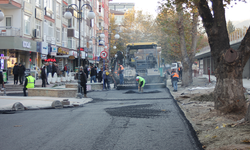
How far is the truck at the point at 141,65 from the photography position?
2020 centimetres

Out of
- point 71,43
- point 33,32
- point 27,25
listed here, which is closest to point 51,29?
point 33,32

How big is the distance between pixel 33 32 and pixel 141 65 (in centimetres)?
1283

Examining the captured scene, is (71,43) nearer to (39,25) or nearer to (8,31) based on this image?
(39,25)

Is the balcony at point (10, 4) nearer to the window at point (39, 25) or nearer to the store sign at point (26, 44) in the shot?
the store sign at point (26, 44)

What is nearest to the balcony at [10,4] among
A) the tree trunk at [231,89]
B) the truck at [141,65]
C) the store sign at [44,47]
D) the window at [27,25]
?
the window at [27,25]

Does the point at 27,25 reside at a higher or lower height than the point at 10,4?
lower

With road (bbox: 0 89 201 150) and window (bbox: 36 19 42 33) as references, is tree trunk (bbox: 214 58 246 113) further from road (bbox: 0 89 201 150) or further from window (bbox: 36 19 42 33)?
window (bbox: 36 19 42 33)

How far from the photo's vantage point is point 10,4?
2412cm

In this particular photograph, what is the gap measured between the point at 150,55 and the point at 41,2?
15.7 m

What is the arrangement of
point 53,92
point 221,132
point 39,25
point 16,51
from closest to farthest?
point 221,132, point 53,92, point 16,51, point 39,25

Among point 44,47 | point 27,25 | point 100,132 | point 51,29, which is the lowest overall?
point 100,132

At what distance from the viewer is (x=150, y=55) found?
69.1 ft

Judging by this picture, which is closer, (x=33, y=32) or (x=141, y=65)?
(x=141, y=65)

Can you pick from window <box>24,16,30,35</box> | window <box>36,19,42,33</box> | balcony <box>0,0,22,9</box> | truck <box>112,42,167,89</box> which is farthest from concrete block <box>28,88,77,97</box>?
window <box>36,19,42,33</box>
